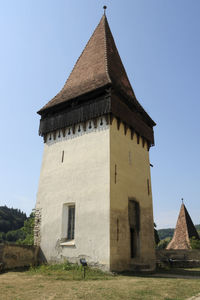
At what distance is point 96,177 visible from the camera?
471 inches

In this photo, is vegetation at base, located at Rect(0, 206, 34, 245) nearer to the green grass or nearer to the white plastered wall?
the white plastered wall

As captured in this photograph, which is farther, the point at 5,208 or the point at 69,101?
the point at 5,208

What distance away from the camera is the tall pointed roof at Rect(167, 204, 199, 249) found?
23156 millimetres

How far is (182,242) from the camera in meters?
23.3

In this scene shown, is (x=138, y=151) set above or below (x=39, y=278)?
above

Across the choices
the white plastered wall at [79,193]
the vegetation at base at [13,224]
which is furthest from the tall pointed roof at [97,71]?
the vegetation at base at [13,224]

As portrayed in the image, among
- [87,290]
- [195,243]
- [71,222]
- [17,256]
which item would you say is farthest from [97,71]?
[195,243]

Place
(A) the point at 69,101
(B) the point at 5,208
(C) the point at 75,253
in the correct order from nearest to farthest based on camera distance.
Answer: (C) the point at 75,253 → (A) the point at 69,101 → (B) the point at 5,208

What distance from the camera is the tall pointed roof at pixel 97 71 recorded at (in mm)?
14219

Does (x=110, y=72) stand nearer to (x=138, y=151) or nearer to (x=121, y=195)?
(x=138, y=151)

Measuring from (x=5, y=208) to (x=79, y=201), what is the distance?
78.5m

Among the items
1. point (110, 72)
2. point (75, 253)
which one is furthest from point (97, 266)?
point (110, 72)

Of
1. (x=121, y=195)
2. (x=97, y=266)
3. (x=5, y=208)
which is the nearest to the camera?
(x=97, y=266)

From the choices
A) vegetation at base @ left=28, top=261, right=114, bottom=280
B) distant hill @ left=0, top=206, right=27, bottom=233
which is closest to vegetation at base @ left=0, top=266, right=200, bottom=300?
vegetation at base @ left=28, top=261, right=114, bottom=280
